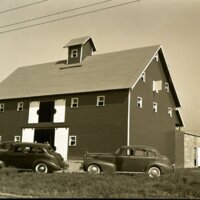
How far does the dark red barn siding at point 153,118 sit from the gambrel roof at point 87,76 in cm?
120

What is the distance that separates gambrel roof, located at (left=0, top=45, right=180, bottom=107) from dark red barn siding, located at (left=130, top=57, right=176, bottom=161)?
1.20 meters

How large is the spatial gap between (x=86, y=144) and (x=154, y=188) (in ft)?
71.6

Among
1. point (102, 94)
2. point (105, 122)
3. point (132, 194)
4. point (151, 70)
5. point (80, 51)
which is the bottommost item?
point (132, 194)

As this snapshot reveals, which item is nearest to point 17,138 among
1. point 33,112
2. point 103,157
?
point 33,112

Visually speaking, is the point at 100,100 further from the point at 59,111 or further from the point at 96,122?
the point at 59,111

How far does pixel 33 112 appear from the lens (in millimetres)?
41406

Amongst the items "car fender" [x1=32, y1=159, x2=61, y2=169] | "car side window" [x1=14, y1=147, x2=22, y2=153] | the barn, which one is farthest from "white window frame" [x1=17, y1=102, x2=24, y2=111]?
→ "car fender" [x1=32, y1=159, x2=61, y2=169]

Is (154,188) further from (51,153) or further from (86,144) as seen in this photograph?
(86,144)

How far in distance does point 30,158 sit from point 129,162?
5766mm

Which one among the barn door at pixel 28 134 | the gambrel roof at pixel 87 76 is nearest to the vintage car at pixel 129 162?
the gambrel roof at pixel 87 76

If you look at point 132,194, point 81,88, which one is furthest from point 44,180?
point 81,88

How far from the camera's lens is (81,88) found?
38.5 meters

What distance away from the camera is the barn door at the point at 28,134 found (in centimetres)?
4100

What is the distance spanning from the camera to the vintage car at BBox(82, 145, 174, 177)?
2205 cm
